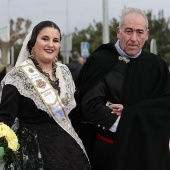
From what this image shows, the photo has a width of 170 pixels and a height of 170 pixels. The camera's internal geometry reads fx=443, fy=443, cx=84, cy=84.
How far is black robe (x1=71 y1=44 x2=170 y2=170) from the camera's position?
11.4 feet

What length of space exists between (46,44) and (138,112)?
893 millimetres

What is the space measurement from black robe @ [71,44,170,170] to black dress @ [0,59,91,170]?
338 millimetres

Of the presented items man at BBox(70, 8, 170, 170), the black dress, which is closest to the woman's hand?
man at BBox(70, 8, 170, 170)

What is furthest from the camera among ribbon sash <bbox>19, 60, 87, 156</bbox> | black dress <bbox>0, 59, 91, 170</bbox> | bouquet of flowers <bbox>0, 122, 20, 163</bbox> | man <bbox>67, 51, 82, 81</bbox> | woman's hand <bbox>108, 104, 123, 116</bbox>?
man <bbox>67, 51, 82, 81</bbox>

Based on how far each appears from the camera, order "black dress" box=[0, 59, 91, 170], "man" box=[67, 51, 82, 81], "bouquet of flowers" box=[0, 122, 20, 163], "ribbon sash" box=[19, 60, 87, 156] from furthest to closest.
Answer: "man" box=[67, 51, 82, 81] → "ribbon sash" box=[19, 60, 87, 156] → "black dress" box=[0, 59, 91, 170] → "bouquet of flowers" box=[0, 122, 20, 163]

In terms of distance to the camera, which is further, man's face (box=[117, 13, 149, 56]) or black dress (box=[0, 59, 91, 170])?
man's face (box=[117, 13, 149, 56])

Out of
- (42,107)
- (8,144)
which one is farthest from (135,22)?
(8,144)

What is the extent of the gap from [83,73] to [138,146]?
83 centimetres

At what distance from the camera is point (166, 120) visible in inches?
141

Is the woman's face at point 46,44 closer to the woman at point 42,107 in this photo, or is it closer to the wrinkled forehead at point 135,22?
the woman at point 42,107

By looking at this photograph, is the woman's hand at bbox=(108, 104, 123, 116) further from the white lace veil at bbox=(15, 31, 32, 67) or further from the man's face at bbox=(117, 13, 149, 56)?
the white lace veil at bbox=(15, 31, 32, 67)

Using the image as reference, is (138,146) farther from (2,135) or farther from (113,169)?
(2,135)

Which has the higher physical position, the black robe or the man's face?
the man's face

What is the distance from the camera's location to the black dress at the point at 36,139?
3.23 m
